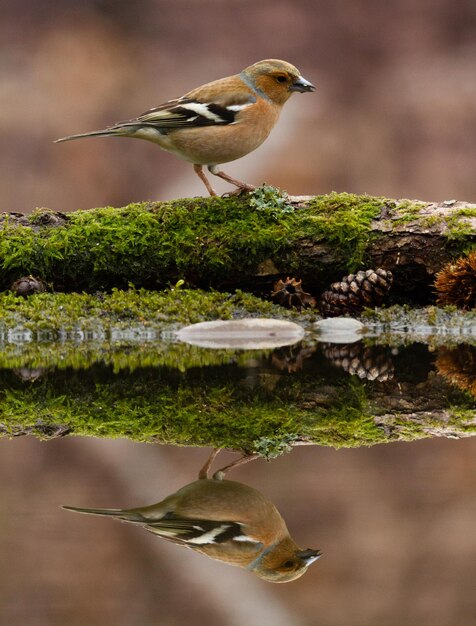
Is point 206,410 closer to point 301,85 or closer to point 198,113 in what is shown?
point 198,113

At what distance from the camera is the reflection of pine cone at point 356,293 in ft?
18.8

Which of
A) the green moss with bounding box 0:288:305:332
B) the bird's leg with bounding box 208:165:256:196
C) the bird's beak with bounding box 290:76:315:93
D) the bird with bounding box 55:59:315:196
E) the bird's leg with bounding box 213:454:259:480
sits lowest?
the bird's leg with bounding box 213:454:259:480

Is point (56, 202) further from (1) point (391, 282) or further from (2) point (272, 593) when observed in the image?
(2) point (272, 593)

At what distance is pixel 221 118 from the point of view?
6.00m

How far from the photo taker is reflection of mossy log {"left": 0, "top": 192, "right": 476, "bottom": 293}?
19.6 ft

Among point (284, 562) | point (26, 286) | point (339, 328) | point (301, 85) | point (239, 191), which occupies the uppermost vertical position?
point (301, 85)

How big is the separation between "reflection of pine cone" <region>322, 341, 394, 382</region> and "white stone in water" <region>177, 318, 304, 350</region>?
383 mm

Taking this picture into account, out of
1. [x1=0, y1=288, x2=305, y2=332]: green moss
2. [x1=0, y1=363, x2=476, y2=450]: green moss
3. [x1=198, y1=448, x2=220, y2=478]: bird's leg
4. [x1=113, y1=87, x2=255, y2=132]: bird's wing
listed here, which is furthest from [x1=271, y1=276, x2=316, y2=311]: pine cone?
[x1=198, y1=448, x2=220, y2=478]: bird's leg

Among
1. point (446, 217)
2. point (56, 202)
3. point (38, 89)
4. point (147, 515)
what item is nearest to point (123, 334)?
point (446, 217)

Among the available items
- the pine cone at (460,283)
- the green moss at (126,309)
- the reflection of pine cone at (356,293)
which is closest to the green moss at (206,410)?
the green moss at (126,309)

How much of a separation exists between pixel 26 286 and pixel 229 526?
15.1 feet

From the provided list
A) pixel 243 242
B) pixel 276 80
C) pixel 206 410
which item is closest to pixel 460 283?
pixel 243 242

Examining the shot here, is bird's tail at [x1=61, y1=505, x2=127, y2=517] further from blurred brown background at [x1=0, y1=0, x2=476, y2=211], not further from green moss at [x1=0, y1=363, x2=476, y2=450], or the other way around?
blurred brown background at [x1=0, y1=0, x2=476, y2=211]

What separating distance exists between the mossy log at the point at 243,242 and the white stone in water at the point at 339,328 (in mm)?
796
